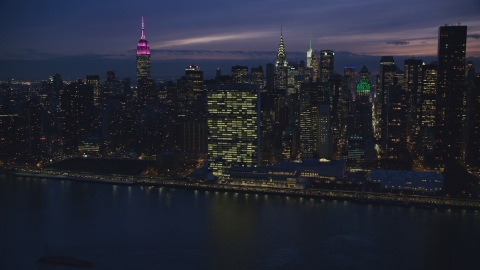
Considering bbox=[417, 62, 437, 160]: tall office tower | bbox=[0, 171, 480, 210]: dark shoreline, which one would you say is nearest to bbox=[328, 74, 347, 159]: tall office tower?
bbox=[417, 62, 437, 160]: tall office tower

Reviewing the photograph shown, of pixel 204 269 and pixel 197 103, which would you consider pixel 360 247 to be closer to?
pixel 204 269

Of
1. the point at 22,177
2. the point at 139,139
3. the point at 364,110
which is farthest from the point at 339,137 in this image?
the point at 22,177

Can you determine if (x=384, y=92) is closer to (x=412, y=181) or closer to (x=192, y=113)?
(x=192, y=113)

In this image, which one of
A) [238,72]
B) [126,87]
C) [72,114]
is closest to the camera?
[72,114]

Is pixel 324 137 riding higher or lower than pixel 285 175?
higher

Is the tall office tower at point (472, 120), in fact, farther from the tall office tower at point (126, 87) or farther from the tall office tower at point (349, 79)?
the tall office tower at point (126, 87)

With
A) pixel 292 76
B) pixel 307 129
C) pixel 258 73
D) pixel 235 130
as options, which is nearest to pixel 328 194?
pixel 235 130

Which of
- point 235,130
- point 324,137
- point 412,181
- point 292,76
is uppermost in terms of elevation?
point 292,76
